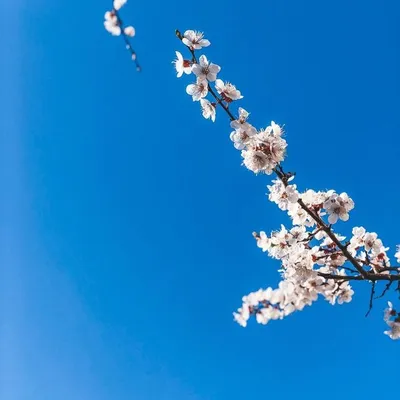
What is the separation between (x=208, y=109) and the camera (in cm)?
428

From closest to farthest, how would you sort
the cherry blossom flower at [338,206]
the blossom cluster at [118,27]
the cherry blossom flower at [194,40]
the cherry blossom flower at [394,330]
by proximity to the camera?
1. the blossom cluster at [118,27]
2. the cherry blossom flower at [194,40]
3. the cherry blossom flower at [338,206]
4. the cherry blossom flower at [394,330]

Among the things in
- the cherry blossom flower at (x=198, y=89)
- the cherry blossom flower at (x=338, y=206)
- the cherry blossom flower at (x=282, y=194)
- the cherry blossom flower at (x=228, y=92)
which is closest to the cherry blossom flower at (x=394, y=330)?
the cherry blossom flower at (x=338, y=206)

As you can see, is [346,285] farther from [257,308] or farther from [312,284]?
[257,308]

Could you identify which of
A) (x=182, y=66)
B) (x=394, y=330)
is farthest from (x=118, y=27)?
(x=394, y=330)

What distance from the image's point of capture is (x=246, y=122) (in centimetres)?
429

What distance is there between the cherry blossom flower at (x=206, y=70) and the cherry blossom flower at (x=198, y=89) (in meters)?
0.05

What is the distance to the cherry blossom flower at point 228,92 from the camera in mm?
4324

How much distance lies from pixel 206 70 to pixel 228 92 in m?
0.31

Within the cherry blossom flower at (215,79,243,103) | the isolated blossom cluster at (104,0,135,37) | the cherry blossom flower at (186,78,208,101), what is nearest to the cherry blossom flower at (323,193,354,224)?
the cherry blossom flower at (215,79,243,103)

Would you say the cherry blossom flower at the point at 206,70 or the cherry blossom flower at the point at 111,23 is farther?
the cherry blossom flower at the point at 206,70

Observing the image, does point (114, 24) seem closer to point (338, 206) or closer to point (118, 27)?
point (118, 27)

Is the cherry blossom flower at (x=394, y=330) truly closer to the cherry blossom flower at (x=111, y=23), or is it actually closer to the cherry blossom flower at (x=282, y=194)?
the cherry blossom flower at (x=282, y=194)

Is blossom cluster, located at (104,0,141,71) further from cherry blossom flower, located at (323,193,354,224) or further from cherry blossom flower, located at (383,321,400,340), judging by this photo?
cherry blossom flower, located at (383,321,400,340)

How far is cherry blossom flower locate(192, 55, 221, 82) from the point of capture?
4.27m
